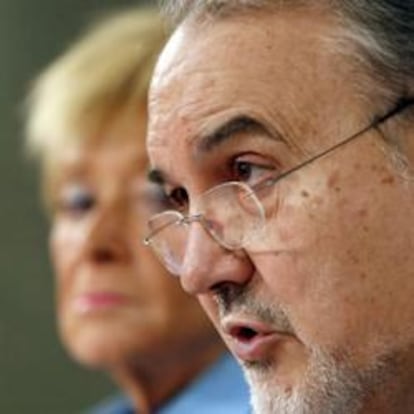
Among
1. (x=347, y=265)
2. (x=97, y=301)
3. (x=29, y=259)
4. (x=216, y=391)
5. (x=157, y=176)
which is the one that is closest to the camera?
(x=347, y=265)

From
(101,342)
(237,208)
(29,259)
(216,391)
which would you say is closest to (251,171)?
(237,208)

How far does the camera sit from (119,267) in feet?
6.07

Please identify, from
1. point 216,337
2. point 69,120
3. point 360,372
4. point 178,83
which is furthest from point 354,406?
point 69,120

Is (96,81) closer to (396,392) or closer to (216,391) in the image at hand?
(216,391)

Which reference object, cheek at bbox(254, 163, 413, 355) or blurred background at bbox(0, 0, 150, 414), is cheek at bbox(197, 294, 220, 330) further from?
blurred background at bbox(0, 0, 150, 414)

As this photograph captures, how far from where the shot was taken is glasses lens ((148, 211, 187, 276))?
45.4 inches

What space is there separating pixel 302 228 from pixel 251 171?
7 cm

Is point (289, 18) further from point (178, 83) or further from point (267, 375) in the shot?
point (267, 375)

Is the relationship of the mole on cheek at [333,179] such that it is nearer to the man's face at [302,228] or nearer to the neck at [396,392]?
the man's face at [302,228]

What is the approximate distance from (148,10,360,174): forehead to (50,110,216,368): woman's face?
2.41ft

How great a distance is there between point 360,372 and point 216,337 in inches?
32.7

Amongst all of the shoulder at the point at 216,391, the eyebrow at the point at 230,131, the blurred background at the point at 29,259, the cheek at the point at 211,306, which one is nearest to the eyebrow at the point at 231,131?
the eyebrow at the point at 230,131

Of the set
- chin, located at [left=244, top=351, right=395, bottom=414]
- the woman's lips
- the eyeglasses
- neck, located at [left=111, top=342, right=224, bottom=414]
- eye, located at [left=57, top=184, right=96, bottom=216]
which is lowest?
chin, located at [left=244, top=351, right=395, bottom=414]

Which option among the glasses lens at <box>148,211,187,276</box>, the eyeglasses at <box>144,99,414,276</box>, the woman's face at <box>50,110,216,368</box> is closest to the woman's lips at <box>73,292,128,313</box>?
the woman's face at <box>50,110,216,368</box>
